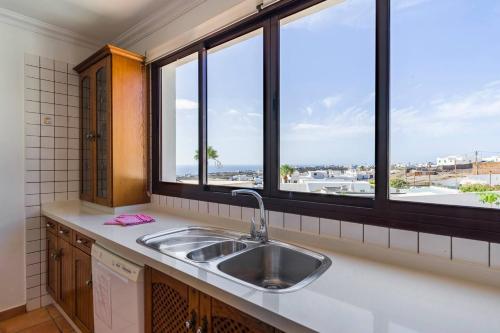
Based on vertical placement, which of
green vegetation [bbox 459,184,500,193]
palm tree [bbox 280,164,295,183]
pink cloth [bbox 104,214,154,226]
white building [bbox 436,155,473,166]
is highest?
white building [bbox 436,155,473,166]

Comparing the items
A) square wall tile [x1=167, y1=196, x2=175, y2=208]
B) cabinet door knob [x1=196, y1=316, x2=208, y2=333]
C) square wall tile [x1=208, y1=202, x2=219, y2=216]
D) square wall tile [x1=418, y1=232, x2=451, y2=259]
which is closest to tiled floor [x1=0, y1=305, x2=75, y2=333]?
square wall tile [x1=167, y1=196, x2=175, y2=208]

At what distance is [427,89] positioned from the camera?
1.12m

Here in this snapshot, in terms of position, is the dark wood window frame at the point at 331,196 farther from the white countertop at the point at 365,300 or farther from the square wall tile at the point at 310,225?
the white countertop at the point at 365,300

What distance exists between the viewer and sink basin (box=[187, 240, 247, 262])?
145 centimetres

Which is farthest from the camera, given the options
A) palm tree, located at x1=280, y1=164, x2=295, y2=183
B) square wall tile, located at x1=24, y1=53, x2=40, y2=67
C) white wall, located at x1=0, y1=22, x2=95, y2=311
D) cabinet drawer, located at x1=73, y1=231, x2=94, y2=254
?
square wall tile, located at x1=24, y1=53, x2=40, y2=67

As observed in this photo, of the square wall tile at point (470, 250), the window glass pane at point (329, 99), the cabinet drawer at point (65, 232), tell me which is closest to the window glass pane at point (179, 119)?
the cabinet drawer at point (65, 232)

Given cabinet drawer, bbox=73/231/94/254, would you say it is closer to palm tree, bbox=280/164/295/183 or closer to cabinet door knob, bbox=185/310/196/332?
cabinet door knob, bbox=185/310/196/332

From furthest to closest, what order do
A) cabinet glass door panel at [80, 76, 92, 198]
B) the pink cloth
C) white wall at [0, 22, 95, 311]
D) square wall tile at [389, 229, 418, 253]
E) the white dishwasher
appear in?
cabinet glass door panel at [80, 76, 92, 198]
white wall at [0, 22, 95, 311]
the pink cloth
the white dishwasher
square wall tile at [389, 229, 418, 253]

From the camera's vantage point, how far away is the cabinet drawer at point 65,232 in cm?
191

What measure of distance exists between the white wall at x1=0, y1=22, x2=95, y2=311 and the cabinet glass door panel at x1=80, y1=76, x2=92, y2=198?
417 mm

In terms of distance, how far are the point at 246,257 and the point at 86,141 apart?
1.90m

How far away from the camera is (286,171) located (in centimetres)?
159

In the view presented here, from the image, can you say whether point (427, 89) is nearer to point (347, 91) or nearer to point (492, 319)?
point (347, 91)

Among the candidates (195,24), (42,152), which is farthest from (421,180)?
(42,152)
